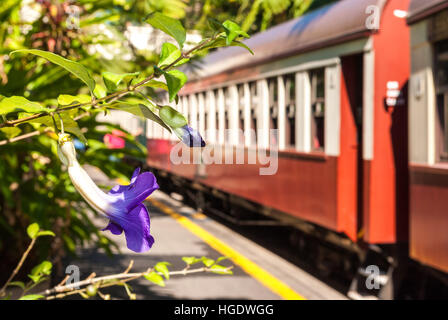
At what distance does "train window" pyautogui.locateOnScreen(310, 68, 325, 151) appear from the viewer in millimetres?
6469

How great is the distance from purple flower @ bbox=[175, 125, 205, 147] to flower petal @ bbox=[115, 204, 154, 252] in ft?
0.38

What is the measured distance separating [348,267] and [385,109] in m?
1.80

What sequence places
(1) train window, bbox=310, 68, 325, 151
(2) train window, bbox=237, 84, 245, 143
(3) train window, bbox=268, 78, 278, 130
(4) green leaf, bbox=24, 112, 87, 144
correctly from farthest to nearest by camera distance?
(2) train window, bbox=237, 84, 245, 143 < (3) train window, bbox=268, 78, 278, 130 < (1) train window, bbox=310, 68, 325, 151 < (4) green leaf, bbox=24, 112, 87, 144

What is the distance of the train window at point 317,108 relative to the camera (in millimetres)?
6469

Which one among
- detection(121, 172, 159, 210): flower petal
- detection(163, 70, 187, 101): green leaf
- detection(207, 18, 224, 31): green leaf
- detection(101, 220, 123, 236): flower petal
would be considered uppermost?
detection(207, 18, 224, 31): green leaf

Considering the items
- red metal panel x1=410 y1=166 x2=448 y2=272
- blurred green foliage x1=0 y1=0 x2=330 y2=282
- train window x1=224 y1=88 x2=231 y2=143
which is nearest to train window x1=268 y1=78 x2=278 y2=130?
train window x1=224 y1=88 x2=231 y2=143

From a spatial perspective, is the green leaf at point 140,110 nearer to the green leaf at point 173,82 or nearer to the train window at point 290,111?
the green leaf at point 173,82

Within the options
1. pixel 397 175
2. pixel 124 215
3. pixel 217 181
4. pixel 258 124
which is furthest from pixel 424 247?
pixel 217 181

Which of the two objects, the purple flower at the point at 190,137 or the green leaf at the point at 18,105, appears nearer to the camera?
the purple flower at the point at 190,137

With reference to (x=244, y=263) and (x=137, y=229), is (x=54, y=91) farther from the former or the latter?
(x=244, y=263)

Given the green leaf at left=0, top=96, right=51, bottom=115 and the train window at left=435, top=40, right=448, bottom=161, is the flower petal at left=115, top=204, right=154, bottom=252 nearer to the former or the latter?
the green leaf at left=0, top=96, right=51, bottom=115

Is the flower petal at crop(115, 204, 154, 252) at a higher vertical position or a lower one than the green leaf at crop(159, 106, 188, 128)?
lower

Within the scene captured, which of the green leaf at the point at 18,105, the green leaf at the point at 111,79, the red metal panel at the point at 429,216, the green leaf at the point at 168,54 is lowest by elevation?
the red metal panel at the point at 429,216

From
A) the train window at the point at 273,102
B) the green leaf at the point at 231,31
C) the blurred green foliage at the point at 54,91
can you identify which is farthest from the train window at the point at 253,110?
the green leaf at the point at 231,31
